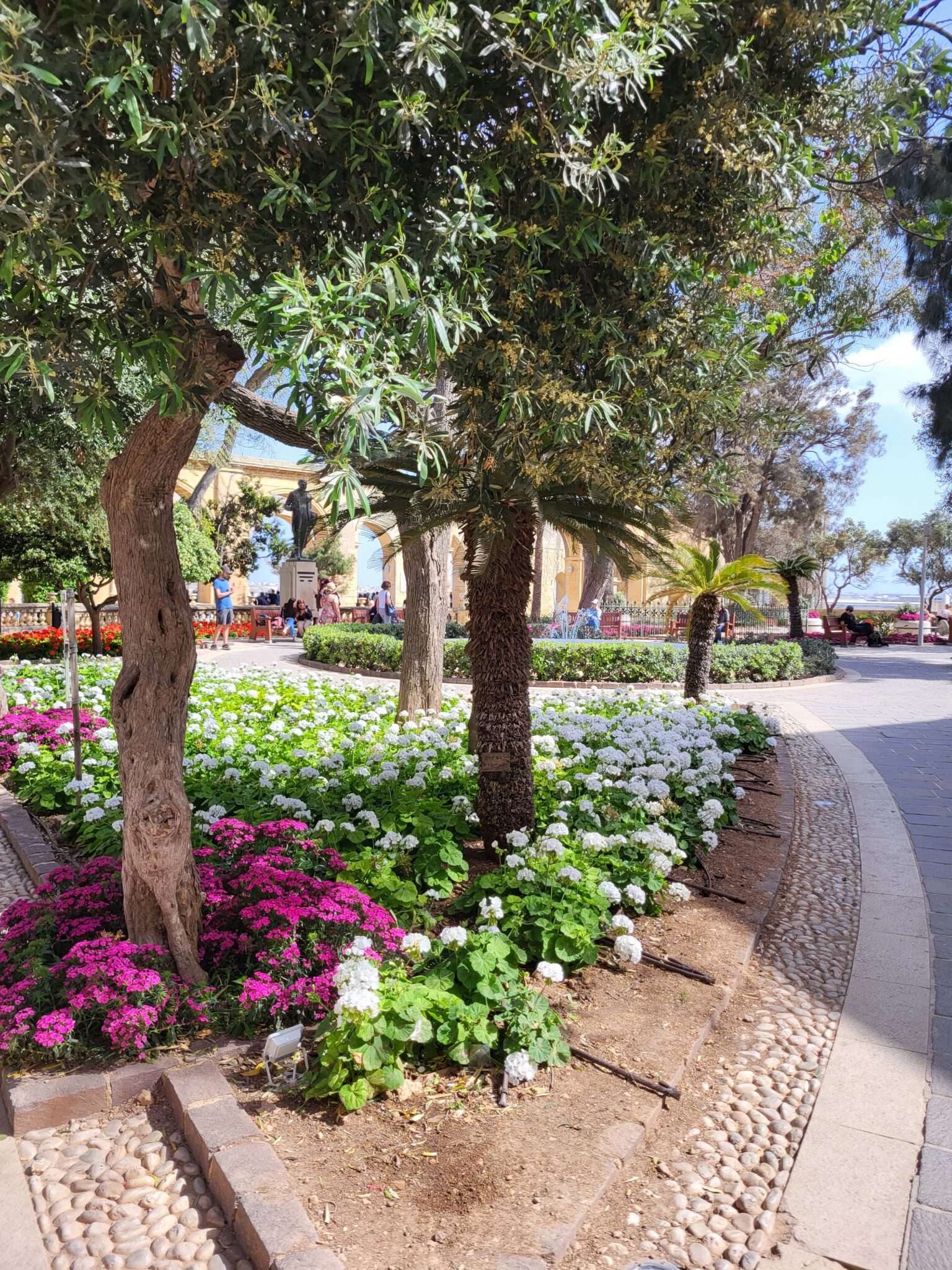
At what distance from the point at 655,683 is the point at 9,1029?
1228 cm

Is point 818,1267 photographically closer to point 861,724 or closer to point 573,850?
point 573,850

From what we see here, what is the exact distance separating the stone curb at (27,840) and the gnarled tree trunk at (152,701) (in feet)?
4.43

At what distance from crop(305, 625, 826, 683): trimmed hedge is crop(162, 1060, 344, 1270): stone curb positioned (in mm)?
11209

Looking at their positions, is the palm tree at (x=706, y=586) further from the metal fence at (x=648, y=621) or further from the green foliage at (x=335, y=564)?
the green foliage at (x=335, y=564)

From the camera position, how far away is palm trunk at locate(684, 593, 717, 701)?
365 inches

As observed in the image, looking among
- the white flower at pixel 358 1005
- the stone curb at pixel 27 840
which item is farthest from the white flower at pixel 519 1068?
the stone curb at pixel 27 840

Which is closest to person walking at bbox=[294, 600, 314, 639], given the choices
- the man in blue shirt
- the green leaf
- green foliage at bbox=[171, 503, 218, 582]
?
the man in blue shirt

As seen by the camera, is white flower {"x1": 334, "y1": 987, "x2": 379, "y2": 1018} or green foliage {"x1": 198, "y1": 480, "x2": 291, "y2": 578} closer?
white flower {"x1": 334, "y1": 987, "x2": 379, "y2": 1018}

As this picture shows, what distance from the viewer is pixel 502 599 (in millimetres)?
4516

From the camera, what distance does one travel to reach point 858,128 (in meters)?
3.37

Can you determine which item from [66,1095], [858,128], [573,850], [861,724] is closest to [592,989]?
[573,850]

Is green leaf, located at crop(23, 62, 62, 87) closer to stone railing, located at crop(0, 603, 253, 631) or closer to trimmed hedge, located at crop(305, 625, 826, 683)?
trimmed hedge, located at crop(305, 625, 826, 683)

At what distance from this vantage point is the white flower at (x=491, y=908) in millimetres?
3203

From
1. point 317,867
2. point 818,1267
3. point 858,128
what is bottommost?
point 818,1267
